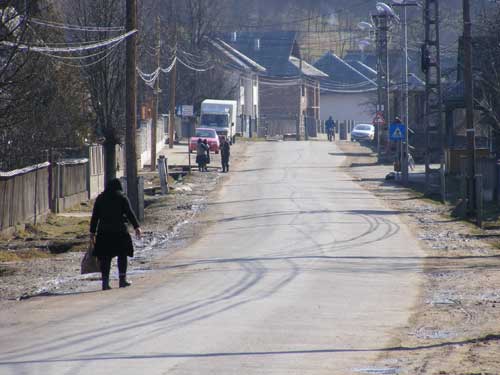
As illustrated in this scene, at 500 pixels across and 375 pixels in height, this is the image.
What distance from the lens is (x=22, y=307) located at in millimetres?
13211

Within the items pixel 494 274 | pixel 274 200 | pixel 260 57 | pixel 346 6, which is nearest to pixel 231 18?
pixel 260 57

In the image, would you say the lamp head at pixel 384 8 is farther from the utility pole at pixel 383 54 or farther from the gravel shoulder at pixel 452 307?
the gravel shoulder at pixel 452 307

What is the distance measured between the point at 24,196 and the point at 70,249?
15.5ft

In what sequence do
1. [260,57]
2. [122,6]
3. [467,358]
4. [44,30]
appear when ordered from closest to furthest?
[467,358] < [44,30] < [122,6] < [260,57]

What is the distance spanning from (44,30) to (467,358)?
84.3 feet

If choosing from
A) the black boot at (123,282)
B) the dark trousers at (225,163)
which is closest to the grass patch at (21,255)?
the black boot at (123,282)

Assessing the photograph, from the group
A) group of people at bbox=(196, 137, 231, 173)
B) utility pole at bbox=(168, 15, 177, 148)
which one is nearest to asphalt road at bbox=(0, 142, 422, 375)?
group of people at bbox=(196, 137, 231, 173)

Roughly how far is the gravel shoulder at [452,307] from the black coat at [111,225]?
4.40 metres

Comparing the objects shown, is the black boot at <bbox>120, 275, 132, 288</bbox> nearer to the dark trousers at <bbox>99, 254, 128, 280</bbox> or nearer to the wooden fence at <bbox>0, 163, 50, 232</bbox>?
the dark trousers at <bbox>99, 254, 128, 280</bbox>

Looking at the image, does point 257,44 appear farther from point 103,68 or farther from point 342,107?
point 103,68

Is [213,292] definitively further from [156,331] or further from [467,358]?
[467,358]

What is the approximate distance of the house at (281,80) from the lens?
343 ft

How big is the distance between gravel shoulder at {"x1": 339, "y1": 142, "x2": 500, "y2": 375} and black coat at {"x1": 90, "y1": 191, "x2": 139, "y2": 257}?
14.4 ft

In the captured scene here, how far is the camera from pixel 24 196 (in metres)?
26.6
